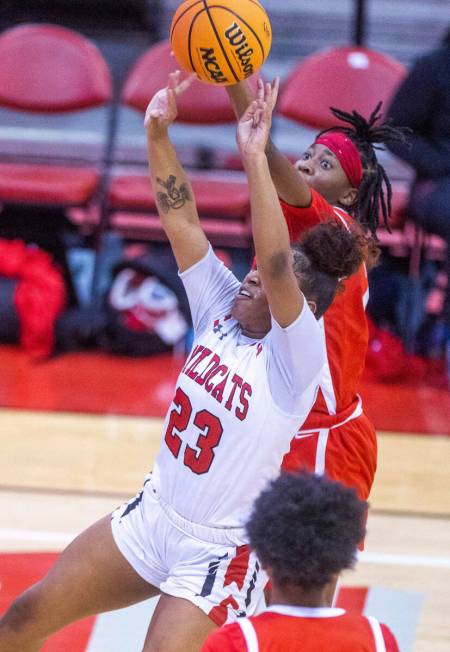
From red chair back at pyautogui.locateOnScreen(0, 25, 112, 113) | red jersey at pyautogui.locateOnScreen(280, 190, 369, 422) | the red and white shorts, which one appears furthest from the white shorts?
red chair back at pyautogui.locateOnScreen(0, 25, 112, 113)

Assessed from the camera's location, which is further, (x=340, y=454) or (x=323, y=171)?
(x=323, y=171)

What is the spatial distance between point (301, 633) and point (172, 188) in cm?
154

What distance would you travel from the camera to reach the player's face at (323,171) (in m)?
3.85

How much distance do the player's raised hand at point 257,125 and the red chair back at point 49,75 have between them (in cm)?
495

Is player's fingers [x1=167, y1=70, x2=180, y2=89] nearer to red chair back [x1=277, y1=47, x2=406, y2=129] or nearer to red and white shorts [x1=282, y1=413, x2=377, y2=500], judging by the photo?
red and white shorts [x1=282, y1=413, x2=377, y2=500]

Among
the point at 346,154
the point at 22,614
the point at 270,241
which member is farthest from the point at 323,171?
the point at 22,614

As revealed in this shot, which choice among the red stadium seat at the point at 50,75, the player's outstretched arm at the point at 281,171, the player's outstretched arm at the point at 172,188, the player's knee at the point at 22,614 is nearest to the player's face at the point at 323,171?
the player's outstretched arm at the point at 281,171

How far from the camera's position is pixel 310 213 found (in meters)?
3.63

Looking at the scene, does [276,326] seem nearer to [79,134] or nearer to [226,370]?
[226,370]

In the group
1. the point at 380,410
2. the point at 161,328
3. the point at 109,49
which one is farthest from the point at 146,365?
the point at 109,49

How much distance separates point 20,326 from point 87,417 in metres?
1.24

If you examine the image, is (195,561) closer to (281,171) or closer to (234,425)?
(234,425)

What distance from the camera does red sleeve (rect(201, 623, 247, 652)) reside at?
238cm

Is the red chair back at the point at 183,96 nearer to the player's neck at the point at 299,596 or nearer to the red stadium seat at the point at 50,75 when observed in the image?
the red stadium seat at the point at 50,75
